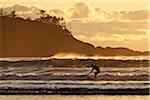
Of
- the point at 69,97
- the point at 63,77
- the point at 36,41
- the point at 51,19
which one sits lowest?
the point at 69,97

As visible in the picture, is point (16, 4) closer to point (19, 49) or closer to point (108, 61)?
point (19, 49)

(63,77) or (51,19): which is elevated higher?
(51,19)

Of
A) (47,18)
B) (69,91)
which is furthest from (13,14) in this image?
(69,91)

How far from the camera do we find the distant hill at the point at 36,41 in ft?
21.1

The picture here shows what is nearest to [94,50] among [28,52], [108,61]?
[108,61]

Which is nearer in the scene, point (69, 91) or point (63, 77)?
point (63, 77)

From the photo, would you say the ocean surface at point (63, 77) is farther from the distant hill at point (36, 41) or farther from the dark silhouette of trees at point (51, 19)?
the dark silhouette of trees at point (51, 19)

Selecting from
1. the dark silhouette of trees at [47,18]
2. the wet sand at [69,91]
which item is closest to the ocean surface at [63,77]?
the wet sand at [69,91]

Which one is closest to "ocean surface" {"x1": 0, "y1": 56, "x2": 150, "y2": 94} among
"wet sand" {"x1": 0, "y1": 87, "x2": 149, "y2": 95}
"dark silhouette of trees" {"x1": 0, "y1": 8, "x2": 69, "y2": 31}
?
"wet sand" {"x1": 0, "y1": 87, "x2": 149, "y2": 95}

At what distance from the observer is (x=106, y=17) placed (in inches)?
253

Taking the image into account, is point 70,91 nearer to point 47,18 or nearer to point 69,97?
point 69,97

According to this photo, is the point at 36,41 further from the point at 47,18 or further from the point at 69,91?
the point at 69,91

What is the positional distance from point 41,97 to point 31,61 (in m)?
0.34

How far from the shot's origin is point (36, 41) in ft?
21.4
